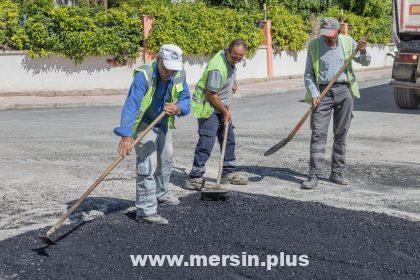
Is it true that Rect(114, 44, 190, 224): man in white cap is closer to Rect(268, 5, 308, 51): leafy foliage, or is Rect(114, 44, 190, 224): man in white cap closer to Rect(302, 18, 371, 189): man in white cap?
Rect(302, 18, 371, 189): man in white cap

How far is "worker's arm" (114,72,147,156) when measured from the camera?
19.6 ft

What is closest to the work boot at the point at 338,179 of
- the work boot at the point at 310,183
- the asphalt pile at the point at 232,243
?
the work boot at the point at 310,183

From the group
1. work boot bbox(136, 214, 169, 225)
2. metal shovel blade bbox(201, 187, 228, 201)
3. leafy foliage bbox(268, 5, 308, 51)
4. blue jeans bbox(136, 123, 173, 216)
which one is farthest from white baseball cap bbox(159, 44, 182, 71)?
leafy foliage bbox(268, 5, 308, 51)

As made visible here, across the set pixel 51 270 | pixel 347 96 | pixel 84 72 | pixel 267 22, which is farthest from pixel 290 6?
pixel 51 270

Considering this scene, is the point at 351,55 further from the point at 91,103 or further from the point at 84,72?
the point at 84,72

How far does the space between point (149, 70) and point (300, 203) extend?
2.01 meters

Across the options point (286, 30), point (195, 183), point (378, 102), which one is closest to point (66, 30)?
point (378, 102)

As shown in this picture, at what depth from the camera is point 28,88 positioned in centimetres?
1870

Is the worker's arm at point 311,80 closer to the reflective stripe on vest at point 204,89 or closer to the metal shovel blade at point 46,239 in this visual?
the reflective stripe on vest at point 204,89

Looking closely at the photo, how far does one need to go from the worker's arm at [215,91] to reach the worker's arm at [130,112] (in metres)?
1.49

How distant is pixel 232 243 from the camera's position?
5695 millimetres

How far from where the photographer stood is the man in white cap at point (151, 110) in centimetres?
603

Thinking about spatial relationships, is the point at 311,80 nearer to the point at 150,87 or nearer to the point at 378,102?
Answer: the point at 150,87

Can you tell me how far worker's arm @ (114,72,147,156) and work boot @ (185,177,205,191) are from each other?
182 cm
